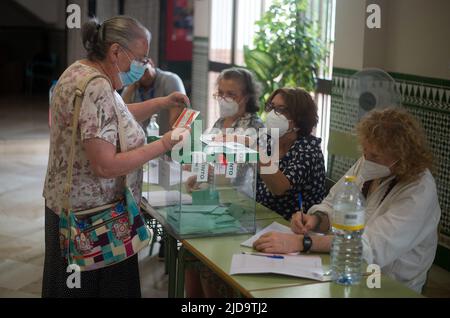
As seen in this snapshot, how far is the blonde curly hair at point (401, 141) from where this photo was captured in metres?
2.32

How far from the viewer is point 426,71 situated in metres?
3.93

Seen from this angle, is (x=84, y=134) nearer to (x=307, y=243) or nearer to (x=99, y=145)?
(x=99, y=145)

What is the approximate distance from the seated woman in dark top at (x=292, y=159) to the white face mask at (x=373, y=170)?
1.85 feet

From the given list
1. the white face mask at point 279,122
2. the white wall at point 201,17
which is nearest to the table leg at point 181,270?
the white face mask at point 279,122

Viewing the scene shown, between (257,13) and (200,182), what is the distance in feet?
13.2

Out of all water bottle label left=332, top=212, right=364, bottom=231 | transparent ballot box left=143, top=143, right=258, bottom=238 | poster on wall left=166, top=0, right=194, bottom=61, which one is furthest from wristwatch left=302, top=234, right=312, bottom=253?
poster on wall left=166, top=0, right=194, bottom=61

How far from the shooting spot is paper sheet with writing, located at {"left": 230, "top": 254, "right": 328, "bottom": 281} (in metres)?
2.15

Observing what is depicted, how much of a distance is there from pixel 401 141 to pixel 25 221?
3678 mm

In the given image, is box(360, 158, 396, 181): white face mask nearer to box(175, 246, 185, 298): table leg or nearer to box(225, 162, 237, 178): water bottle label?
box(225, 162, 237, 178): water bottle label

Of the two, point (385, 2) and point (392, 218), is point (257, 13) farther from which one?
point (392, 218)

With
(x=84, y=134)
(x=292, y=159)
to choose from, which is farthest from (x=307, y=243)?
(x=84, y=134)

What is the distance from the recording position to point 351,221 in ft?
6.79

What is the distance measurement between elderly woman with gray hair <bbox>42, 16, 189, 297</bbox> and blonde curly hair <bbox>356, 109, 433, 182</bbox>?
74 centimetres
